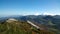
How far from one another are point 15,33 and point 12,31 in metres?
1.60

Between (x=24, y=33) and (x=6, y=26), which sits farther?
(x=6, y=26)

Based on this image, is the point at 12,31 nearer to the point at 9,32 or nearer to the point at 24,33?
the point at 9,32

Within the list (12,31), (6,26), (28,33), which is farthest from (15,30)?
(6,26)

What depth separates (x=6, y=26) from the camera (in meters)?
61.7

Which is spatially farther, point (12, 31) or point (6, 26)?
point (6, 26)

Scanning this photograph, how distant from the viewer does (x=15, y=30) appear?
53031 millimetres

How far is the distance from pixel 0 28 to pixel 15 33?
41.0 ft

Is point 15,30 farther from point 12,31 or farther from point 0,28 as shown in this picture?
point 0,28

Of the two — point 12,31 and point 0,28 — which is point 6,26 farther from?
point 12,31

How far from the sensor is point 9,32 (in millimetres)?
52188

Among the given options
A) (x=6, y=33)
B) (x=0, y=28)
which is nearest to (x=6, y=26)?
(x=0, y=28)

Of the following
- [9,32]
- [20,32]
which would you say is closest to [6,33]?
[9,32]

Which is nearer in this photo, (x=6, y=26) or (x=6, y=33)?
(x=6, y=33)

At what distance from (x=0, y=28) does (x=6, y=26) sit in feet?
9.71
